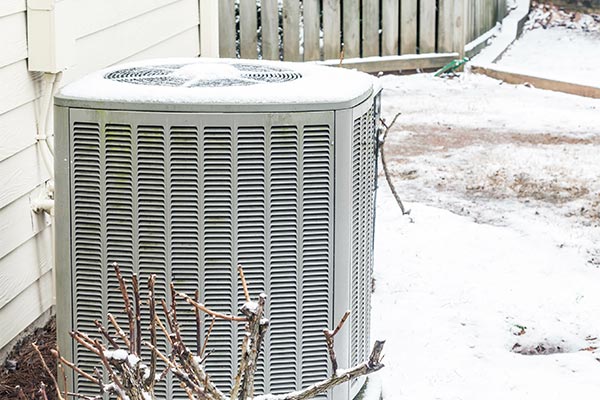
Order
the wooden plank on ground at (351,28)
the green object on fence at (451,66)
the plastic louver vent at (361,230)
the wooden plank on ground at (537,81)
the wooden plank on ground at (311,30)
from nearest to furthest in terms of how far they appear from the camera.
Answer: the plastic louver vent at (361,230) < the wooden plank on ground at (537,81) < the wooden plank on ground at (311,30) < the wooden plank on ground at (351,28) < the green object on fence at (451,66)

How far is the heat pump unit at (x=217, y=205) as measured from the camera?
11.4ft

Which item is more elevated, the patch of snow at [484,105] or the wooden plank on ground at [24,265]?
the wooden plank on ground at [24,265]

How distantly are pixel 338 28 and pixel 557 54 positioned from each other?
4069 millimetres

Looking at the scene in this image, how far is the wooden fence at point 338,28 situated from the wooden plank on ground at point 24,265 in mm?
6913

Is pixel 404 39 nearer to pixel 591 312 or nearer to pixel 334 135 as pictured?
pixel 591 312

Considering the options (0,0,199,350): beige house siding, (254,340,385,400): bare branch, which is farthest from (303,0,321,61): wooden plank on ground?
(254,340,385,400): bare branch

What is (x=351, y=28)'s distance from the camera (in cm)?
1212

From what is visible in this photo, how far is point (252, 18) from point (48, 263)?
7.01 m

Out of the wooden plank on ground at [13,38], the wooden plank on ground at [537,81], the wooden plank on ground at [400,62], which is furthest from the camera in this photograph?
the wooden plank on ground at [400,62]

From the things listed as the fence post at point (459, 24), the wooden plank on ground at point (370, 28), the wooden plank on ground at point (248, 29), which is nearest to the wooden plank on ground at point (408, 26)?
the wooden plank on ground at point (370, 28)

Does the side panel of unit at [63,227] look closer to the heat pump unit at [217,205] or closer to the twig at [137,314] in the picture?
the heat pump unit at [217,205]

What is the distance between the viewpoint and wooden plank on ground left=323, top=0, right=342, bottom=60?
11.9 meters

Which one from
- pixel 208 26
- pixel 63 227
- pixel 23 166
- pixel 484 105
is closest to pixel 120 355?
pixel 63 227

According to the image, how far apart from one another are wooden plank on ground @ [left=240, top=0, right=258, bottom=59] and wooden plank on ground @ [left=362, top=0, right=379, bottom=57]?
3.73 ft
